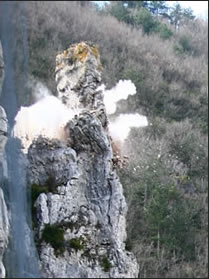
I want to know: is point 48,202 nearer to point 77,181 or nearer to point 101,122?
point 77,181

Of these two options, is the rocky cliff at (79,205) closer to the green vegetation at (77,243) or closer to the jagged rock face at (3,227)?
the green vegetation at (77,243)

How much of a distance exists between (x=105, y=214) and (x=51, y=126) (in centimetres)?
107

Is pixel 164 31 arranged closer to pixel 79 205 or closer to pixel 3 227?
pixel 79 205

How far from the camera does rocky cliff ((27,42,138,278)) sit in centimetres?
683

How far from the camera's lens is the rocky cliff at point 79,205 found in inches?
269

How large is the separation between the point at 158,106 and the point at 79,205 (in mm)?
29672

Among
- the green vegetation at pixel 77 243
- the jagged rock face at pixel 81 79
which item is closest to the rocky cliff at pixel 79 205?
the green vegetation at pixel 77 243

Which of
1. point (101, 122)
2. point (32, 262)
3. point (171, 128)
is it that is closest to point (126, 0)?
point (171, 128)

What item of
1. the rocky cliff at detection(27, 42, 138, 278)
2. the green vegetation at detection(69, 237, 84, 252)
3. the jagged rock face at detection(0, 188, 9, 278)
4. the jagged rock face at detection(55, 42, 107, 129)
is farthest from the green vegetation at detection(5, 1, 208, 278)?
the jagged rock face at detection(0, 188, 9, 278)

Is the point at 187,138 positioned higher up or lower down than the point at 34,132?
higher up

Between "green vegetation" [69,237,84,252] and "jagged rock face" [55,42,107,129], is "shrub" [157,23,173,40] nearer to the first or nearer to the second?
"jagged rock face" [55,42,107,129]

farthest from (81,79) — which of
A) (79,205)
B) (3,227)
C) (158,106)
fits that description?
(158,106)

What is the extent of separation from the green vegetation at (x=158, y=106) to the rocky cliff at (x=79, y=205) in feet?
29.4

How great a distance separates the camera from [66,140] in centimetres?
759
